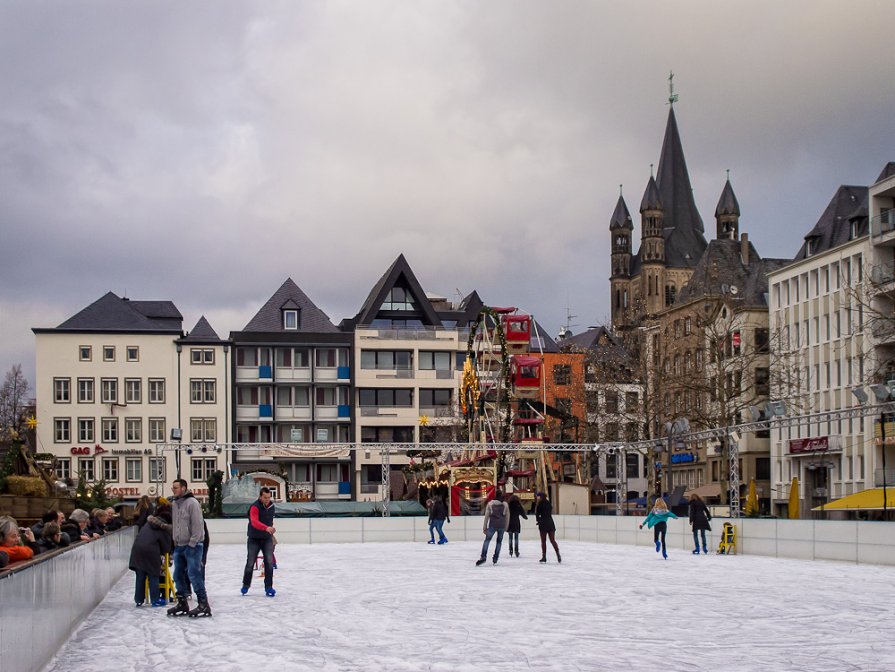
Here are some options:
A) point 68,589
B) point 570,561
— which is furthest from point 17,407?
point 68,589

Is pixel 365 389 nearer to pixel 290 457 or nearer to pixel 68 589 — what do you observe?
pixel 290 457

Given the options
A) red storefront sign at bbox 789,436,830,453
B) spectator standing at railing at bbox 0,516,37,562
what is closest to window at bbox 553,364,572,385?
red storefront sign at bbox 789,436,830,453

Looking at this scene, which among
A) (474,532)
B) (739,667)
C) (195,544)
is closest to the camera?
(739,667)

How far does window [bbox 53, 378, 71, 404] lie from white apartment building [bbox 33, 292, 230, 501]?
0.06 m

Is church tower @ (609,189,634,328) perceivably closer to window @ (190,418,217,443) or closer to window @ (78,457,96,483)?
window @ (190,418,217,443)

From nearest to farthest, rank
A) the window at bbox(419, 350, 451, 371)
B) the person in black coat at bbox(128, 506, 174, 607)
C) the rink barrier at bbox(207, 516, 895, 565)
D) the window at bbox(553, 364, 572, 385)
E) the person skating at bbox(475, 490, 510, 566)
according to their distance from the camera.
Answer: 1. the person in black coat at bbox(128, 506, 174, 607)
2. the person skating at bbox(475, 490, 510, 566)
3. the rink barrier at bbox(207, 516, 895, 565)
4. the window at bbox(419, 350, 451, 371)
5. the window at bbox(553, 364, 572, 385)

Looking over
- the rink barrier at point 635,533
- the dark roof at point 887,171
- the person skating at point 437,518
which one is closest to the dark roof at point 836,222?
the dark roof at point 887,171

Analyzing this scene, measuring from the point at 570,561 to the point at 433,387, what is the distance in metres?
56.1

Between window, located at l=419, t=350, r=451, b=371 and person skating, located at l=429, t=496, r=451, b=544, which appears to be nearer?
person skating, located at l=429, t=496, r=451, b=544

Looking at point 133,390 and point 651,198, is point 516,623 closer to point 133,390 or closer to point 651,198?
point 133,390

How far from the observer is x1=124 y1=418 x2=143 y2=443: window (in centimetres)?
8181

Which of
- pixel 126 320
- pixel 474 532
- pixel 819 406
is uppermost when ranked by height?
pixel 126 320

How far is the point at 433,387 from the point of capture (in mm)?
87312

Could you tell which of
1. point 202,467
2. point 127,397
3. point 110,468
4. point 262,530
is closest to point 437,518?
point 262,530
